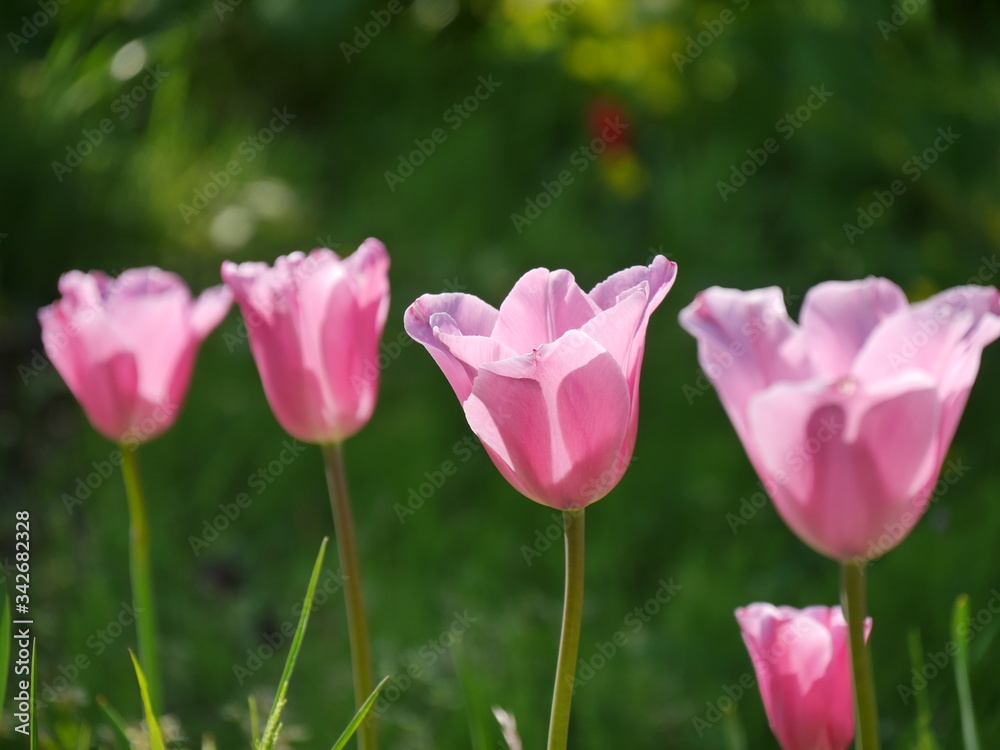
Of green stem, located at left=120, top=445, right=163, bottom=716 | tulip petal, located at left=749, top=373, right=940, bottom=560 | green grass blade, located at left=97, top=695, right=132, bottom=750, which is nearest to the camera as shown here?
tulip petal, located at left=749, top=373, right=940, bottom=560

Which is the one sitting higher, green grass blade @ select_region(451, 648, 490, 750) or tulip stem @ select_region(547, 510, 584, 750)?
tulip stem @ select_region(547, 510, 584, 750)

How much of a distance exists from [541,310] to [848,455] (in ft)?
0.72

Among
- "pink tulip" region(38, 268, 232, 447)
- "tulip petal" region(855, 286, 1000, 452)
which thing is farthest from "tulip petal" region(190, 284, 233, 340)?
"tulip petal" region(855, 286, 1000, 452)

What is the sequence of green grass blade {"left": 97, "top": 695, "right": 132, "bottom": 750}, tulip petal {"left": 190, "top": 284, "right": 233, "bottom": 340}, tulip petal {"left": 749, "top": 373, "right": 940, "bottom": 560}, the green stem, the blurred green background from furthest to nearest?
the blurred green background, tulip petal {"left": 190, "top": 284, "right": 233, "bottom": 340}, the green stem, green grass blade {"left": 97, "top": 695, "right": 132, "bottom": 750}, tulip petal {"left": 749, "top": 373, "right": 940, "bottom": 560}

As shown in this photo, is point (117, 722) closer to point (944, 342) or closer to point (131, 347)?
point (131, 347)

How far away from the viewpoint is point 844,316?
0.63 metres

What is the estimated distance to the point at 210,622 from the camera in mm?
1738

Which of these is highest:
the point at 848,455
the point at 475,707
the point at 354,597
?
the point at 848,455

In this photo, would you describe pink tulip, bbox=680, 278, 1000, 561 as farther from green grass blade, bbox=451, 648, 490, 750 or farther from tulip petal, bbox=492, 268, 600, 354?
green grass blade, bbox=451, 648, 490, 750

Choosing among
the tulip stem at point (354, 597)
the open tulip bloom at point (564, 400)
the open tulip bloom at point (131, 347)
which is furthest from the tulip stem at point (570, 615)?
the open tulip bloom at point (131, 347)

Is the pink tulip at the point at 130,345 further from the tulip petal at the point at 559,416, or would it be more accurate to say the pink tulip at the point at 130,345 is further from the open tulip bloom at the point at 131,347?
the tulip petal at the point at 559,416

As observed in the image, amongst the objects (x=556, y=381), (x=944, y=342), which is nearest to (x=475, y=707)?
(x=556, y=381)

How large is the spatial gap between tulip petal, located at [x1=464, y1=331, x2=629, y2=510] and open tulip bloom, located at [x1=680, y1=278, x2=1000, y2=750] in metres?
0.06

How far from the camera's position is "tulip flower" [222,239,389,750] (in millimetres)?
837
